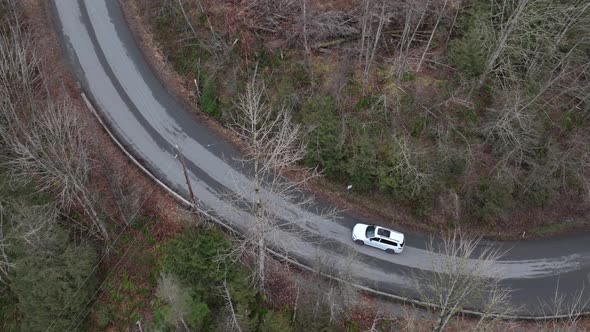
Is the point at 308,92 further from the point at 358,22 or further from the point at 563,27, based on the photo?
the point at 563,27

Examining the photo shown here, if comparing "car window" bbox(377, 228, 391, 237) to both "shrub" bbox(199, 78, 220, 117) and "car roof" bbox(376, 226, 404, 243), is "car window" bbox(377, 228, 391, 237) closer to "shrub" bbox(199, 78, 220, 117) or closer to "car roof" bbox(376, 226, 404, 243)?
"car roof" bbox(376, 226, 404, 243)

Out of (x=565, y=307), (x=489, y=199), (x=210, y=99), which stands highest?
(x=210, y=99)

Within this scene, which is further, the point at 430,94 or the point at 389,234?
the point at 430,94

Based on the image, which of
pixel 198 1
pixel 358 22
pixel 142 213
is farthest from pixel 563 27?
pixel 142 213

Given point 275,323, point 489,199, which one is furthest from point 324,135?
point 275,323

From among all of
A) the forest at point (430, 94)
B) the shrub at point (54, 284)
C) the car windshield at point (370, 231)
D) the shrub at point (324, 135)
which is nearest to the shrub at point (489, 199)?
the forest at point (430, 94)

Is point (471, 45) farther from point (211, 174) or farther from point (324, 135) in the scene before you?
point (211, 174)

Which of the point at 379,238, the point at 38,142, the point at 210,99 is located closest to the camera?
the point at 38,142

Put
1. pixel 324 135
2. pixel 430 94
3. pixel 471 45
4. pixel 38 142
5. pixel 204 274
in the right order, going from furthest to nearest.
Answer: pixel 430 94 < pixel 471 45 < pixel 324 135 < pixel 204 274 < pixel 38 142
